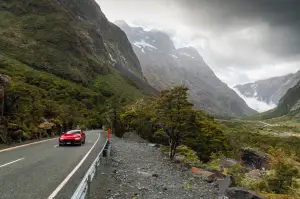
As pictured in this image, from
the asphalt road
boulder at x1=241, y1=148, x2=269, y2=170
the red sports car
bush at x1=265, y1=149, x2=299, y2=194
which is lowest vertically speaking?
boulder at x1=241, y1=148, x2=269, y2=170

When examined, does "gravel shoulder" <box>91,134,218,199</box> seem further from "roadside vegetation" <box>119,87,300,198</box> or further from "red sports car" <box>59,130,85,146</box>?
"red sports car" <box>59,130,85,146</box>

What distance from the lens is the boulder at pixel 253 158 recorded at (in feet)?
128

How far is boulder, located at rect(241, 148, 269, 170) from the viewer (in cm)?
3894

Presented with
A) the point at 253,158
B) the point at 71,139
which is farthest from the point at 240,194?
the point at 253,158

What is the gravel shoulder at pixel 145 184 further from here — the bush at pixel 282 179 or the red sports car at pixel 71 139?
the red sports car at pixel 71 139

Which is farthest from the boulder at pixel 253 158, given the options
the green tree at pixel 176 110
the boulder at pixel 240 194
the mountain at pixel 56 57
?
the mountain at pixel 56 57

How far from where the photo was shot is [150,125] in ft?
167

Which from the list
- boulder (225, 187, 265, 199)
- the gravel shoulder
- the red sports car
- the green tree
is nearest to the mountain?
the red sports car

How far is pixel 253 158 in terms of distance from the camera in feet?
135

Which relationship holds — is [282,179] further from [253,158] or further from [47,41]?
[47,41]

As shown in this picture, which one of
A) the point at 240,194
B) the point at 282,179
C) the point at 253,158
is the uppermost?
the point at 240,194

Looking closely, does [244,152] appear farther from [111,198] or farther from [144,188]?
[111,198]

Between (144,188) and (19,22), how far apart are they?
173m

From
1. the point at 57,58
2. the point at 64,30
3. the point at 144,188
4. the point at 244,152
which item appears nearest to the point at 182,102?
the point at 144,188
